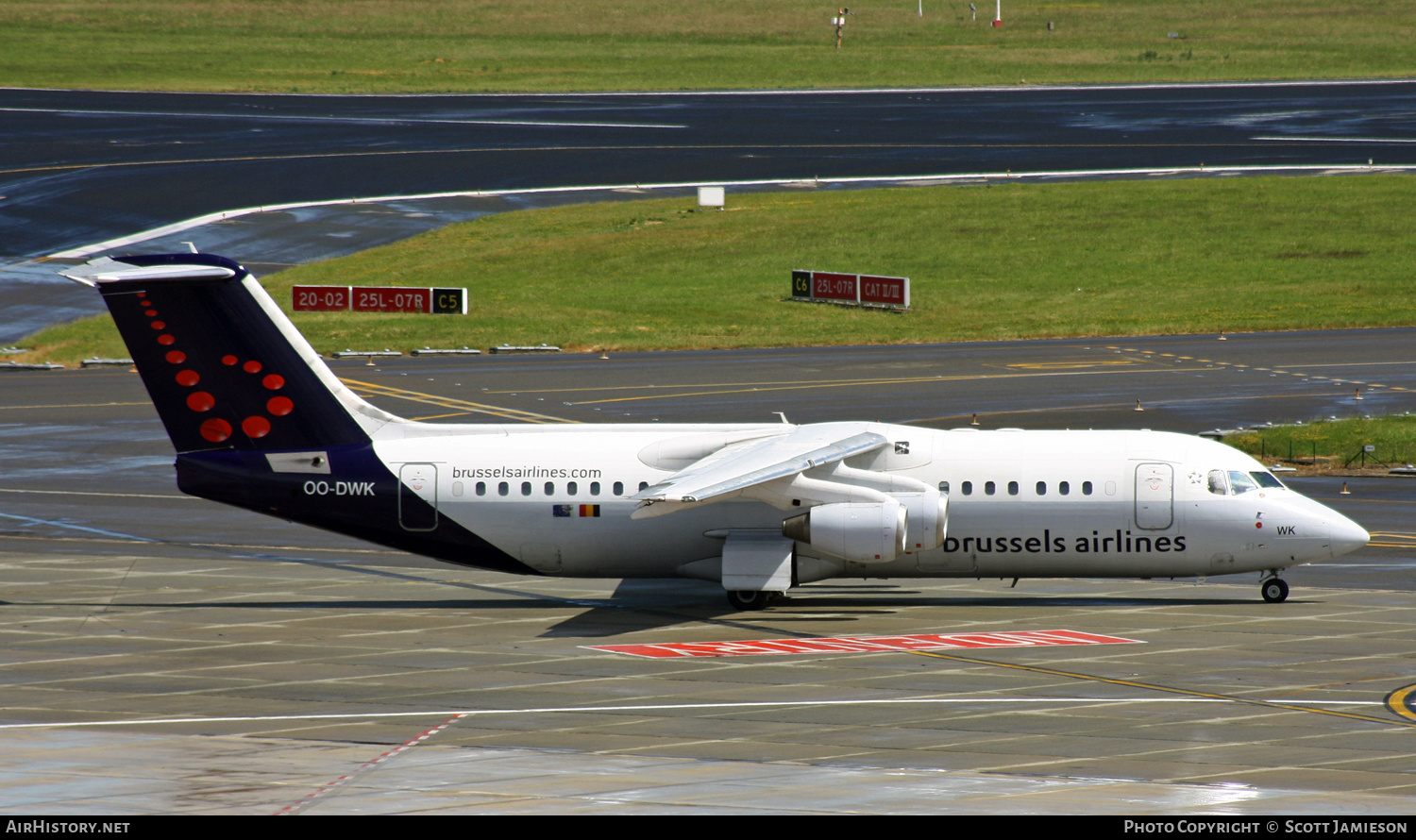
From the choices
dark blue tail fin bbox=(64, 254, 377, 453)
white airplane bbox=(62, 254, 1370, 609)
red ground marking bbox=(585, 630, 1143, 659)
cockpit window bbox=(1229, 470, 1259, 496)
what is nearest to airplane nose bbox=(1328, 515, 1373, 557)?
white airplane bbox=(62, 254, 1370, 609)

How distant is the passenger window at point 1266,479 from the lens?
111 feet

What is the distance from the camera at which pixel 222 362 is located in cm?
3366

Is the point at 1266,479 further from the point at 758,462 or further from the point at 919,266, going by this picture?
the point at 919,266

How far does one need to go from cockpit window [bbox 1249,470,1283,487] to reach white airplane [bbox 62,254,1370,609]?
47 millimetres

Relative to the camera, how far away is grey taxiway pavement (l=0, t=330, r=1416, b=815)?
20.7 meters

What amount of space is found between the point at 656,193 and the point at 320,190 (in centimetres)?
2004

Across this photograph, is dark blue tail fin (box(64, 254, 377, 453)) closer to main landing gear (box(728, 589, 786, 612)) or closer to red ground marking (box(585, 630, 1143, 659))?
red ground marking (box(585, 630, 1143, 659))

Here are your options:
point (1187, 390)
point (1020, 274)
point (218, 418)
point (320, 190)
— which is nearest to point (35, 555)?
point (218, 418)

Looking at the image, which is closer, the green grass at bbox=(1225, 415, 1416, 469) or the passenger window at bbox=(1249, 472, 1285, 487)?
the passenger window at bbox=(1249, 472, 1285, 487)

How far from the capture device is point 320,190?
325 ft

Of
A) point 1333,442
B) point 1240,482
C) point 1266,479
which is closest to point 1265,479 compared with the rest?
point 1266,479

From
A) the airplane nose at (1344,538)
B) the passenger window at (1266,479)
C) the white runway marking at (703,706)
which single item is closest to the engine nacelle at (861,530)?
the white runway marking at (703,706)

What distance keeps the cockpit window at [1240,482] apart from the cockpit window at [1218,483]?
135 mm

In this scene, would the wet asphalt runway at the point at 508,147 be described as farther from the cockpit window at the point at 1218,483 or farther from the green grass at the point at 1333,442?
the cockpit window at the point at 1218,483
